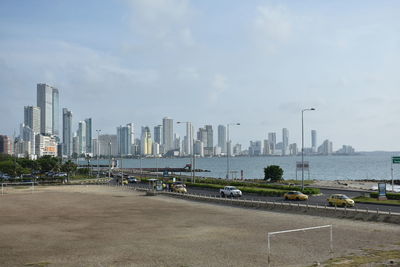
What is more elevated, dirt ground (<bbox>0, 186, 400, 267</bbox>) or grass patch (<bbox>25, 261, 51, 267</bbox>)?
grass patch (<bbox>25, 261, 51, 267</bbox>)

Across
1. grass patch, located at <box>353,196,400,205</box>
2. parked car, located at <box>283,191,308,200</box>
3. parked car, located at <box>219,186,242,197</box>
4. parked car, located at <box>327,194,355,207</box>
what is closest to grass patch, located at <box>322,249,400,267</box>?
parked car, located at <box>327,194,355,207</box>

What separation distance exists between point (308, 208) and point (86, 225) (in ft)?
67.3

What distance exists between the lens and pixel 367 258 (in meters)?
21.0

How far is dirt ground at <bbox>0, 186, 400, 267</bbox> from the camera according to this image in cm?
2206

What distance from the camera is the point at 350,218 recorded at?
36.3 metres

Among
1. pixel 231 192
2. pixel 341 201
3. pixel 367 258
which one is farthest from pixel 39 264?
pixel 231 192

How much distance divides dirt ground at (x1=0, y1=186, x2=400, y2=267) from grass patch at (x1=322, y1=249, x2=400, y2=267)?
775 mm

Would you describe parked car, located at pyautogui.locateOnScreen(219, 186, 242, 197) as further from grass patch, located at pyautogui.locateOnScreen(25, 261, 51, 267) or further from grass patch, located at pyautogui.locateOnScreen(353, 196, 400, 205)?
grass patch, located at pyautogui.locateOnScreen(25, 261, 51, 267)

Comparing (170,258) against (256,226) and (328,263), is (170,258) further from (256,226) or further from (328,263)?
(256,226)

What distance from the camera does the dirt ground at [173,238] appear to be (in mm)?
22062

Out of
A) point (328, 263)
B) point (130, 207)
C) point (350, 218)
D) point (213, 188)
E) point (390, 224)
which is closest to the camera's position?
point (328, 263)

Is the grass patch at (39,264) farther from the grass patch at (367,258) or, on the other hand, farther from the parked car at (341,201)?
the parked car at (341,201)

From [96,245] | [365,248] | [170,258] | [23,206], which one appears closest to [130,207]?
[23,206]

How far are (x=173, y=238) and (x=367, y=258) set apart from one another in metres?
12.4
